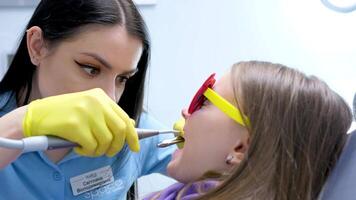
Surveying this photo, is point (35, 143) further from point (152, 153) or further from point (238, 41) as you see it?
point (238, 41)

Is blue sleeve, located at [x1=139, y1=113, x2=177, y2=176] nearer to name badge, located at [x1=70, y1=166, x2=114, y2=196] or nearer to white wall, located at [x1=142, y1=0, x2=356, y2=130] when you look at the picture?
name badge, located at [x1=70, y1=166, x2=114, y2=196]

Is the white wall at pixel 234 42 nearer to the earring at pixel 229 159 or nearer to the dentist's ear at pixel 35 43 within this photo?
the dentist's ear at pixel 35 43

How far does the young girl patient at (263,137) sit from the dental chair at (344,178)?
0.09 ft

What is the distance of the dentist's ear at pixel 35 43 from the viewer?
3.42 feet

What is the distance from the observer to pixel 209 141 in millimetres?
876

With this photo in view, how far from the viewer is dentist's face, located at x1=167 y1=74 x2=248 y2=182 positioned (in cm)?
86

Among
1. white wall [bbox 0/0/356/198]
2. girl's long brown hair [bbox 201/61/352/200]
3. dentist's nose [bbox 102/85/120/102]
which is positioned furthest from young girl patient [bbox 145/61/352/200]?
white wall [bbox 0/0/356/198]

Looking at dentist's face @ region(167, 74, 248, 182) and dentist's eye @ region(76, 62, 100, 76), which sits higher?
dentist's eye @ region(76, 62, 100, 76)

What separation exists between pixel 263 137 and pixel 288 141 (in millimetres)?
46

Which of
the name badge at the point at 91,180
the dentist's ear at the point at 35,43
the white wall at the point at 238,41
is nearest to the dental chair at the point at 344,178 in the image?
the name badge at the point at 91,180

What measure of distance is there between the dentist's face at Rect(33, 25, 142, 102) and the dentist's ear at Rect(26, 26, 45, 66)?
0.02 m

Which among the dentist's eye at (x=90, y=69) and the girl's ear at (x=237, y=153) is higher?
the dentist's eye at (x=90, y=69)

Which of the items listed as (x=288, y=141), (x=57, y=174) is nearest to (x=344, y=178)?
(x=288, y=141)

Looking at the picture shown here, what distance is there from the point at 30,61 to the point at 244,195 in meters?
0.69
